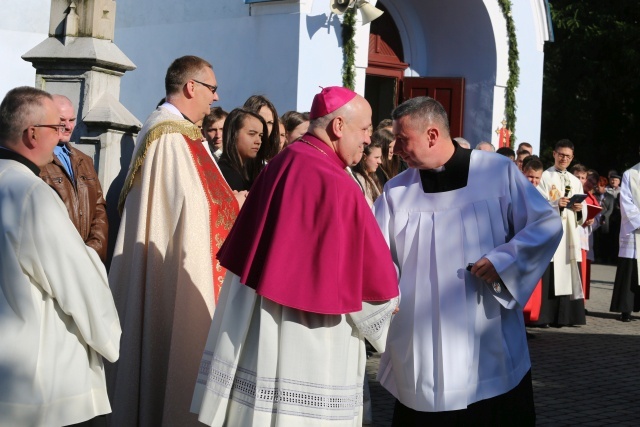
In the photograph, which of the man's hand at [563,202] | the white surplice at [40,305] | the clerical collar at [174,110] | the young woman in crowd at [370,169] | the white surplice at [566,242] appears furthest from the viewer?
the white surplice at [566,242]

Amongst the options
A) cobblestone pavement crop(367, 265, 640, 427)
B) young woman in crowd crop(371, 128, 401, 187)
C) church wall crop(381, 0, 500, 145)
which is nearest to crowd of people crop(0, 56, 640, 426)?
young woman in crowd crop(371, 128, 401, 187)

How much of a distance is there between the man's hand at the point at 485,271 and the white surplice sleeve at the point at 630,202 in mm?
8717

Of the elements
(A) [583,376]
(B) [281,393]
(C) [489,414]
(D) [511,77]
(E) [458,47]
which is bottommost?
(A) [583,376]

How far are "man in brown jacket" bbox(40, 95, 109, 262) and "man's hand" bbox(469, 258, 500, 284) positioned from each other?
2712 mm

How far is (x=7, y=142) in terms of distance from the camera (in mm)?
4215

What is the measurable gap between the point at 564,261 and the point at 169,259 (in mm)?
7325

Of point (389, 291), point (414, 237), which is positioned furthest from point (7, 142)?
point (414, 237)

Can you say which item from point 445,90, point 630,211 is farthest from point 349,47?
point 630,211

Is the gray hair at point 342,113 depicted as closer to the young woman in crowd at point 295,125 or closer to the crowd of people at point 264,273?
the crowd of people at point 264,273

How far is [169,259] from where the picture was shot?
19.9 feet

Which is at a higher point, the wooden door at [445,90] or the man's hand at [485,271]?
the wooden door at [445,90]

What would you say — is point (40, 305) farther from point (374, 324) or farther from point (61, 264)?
point (374, 324)

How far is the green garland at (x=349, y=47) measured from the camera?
47.9ft

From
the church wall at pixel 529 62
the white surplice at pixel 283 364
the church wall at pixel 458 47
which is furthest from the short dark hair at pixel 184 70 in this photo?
the church wall at pixel 529 62
